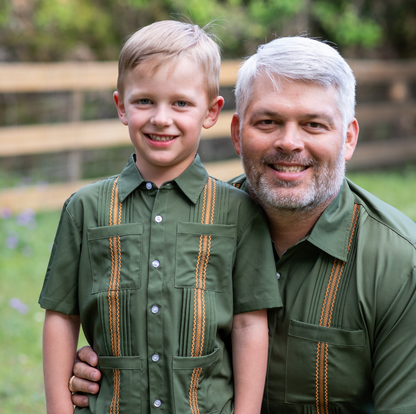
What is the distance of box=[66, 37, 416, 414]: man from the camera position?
1992 mm

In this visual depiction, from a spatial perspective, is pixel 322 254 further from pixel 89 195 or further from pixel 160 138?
pixel 89 195

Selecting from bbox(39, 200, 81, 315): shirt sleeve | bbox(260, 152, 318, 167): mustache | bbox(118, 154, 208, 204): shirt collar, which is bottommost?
→ bbox(39, 200, 81, 315): shirt sleeve

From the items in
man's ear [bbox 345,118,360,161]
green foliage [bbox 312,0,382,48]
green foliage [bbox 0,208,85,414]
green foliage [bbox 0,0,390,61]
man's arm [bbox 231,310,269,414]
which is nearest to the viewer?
man's arm [bbox 231,310,269,414]

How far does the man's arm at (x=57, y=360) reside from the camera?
79.9 inches

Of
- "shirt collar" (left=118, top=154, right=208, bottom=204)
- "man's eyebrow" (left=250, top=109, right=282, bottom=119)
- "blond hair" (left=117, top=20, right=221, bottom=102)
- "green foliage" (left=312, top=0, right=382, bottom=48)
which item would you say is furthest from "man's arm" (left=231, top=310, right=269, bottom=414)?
"green foliage" (left=312, top=0, right=382, bottom=48)

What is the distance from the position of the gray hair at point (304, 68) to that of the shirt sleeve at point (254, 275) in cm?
49

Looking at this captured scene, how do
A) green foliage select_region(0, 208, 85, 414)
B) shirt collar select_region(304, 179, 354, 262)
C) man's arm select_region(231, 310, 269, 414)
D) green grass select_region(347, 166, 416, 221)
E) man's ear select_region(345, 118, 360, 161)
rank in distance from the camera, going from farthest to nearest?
green grass select_region(347, 166, 416, 221), green foliage select_region(0, 208, 85, 414), man's ear select_region(345, 118, 360, 161), shirt collar select_region(304, 179, 354, 262), man's arm select_region(231, 310, 269, 414)

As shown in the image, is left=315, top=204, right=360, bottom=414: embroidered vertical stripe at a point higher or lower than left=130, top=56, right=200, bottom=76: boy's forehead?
lower

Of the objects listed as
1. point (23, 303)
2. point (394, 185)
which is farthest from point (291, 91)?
point (394, 185)

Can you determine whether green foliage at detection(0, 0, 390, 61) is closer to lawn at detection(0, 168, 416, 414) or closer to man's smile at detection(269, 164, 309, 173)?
lawn at detection(0, 168, 416, 414)

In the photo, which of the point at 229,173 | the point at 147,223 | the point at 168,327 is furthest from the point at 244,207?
the point at 229,173

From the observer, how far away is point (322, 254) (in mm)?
2117

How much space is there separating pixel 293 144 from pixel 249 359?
0.75m

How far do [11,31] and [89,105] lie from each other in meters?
2.22
